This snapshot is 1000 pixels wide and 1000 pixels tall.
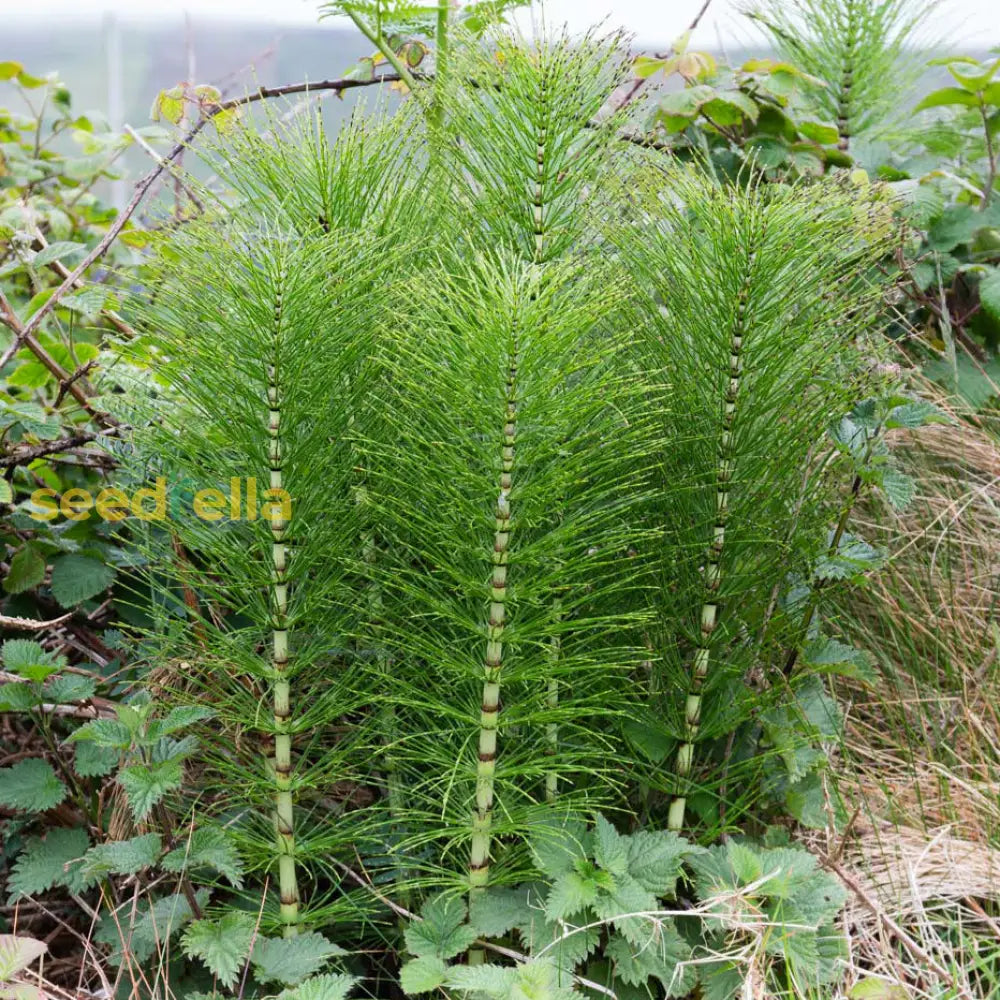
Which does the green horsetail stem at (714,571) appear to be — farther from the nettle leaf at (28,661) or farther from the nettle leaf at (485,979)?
the nettle leaf at (28,661)

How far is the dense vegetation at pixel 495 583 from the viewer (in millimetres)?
1262

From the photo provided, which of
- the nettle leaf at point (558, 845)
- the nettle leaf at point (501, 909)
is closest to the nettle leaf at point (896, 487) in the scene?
the nettle leaf at point (558, 845)

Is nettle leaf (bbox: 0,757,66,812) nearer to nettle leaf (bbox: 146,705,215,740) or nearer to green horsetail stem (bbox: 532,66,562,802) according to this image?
nettle leaf (bbox: 146,705,215,740)

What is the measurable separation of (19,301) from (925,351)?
2.05 metres

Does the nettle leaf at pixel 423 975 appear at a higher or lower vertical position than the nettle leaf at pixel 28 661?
lower

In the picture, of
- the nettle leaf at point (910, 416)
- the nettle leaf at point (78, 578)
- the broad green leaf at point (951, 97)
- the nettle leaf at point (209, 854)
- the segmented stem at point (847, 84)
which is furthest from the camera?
the segmented stem at point (847, 84)

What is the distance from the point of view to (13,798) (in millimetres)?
1530

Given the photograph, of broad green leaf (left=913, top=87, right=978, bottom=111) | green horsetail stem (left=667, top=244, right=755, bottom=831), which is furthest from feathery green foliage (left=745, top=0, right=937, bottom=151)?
green horsetail stem (left=667, top=244, right=755, bottom=831)

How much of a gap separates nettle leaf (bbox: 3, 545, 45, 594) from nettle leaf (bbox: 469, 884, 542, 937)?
930mm

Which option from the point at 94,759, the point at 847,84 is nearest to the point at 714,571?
the point at 94,759

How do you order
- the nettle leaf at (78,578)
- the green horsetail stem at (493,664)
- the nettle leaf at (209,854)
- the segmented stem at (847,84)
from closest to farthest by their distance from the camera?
the green horsetail stem at (493,664), the nettle leaf at (209,854), the nettle leaf at (78,578), the segmented stem at (847,84)

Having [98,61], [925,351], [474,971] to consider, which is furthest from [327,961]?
[98,61]

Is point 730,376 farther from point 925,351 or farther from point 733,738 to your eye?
point 925,351

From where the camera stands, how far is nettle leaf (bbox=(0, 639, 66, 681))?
1.50 metres
